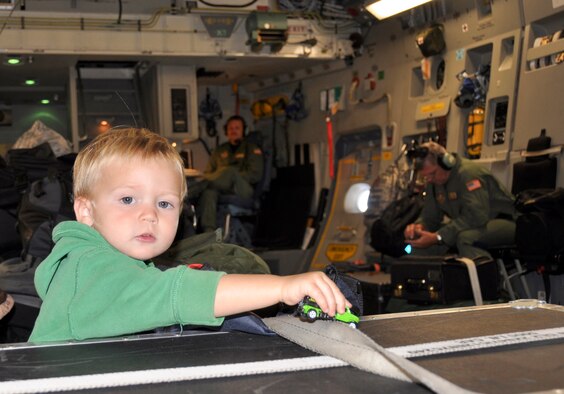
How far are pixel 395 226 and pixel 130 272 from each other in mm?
5366

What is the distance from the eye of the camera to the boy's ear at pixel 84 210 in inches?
71.0

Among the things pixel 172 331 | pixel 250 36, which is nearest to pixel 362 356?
pixel 172 331

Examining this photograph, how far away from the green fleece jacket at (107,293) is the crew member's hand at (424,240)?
16.7ft

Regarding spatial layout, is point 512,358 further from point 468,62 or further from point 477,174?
point 468,62

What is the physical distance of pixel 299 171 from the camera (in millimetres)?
9914

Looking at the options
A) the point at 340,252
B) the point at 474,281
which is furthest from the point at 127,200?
the point at 340,252

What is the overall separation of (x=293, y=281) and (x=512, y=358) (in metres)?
0.44

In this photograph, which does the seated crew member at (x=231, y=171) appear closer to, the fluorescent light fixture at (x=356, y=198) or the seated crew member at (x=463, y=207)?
the fluorescent light fixture at (x=356, y=198)

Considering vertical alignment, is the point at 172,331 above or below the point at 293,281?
below

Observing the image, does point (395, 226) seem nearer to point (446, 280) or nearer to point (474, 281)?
point (446, 280)

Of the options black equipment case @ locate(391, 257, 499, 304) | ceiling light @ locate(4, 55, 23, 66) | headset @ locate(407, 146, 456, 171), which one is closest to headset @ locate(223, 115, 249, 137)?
ceiling light @ locate(4, 55, 23, 66)

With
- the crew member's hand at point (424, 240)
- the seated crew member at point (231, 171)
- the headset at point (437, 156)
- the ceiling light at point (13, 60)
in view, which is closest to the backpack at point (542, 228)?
the headset at point (437, 156)

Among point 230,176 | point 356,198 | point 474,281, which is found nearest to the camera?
point 474,281

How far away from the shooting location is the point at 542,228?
518 cm
